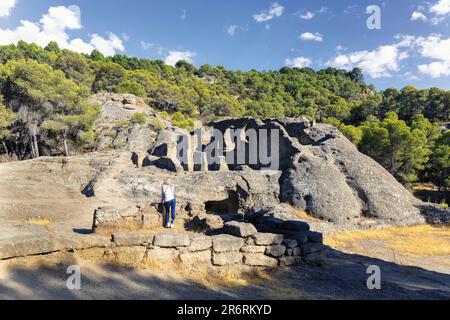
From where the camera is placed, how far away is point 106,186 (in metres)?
15.5

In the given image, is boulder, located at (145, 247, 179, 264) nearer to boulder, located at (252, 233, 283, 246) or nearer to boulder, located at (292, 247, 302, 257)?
boulder, located at (252, 233, 283, 246)

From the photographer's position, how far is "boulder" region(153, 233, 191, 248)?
6.11 m

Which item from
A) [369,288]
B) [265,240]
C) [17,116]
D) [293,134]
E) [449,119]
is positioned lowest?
[369,288]

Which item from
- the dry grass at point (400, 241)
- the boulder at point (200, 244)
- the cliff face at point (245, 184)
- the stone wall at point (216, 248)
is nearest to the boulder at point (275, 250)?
the stone wall at point (216, 248)

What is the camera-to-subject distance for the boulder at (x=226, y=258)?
631 centimetres

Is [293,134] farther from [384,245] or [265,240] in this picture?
[265,240]

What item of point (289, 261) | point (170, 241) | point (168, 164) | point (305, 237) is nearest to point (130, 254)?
point (170, 241)

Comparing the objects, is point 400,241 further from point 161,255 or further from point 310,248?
point 161,255

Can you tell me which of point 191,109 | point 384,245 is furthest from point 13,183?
point 191,109

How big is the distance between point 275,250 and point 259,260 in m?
0.47

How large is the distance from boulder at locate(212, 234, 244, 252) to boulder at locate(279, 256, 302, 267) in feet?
3.70

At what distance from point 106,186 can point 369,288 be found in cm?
1280

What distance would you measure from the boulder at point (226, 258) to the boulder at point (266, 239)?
0.51 metres
